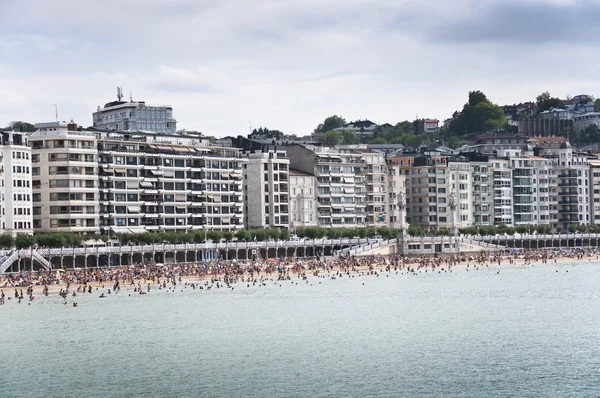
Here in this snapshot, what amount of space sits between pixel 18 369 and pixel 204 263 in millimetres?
79590

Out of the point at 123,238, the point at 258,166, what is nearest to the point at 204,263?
the point at 123,238

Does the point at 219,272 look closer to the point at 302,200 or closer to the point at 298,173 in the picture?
the point at 302,200

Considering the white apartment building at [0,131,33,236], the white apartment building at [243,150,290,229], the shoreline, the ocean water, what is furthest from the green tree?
the white apartment building at [243,150,290,229]

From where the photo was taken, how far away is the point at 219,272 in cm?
14100

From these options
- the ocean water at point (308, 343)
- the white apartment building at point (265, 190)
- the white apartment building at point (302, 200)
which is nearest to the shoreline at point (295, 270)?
the ocean water at point (308, 343)

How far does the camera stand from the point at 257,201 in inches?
Answer: 7224

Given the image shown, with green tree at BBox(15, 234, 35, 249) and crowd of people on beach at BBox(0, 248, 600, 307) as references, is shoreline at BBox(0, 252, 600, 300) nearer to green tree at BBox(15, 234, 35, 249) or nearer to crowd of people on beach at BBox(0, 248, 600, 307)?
crowd of people on beach at BBox(0, 248, 600, 307)

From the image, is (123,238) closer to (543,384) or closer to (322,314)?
(322,314)

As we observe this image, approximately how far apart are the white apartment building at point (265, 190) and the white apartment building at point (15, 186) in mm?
42945

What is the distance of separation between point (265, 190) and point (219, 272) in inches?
1742

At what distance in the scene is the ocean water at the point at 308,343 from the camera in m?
64.3

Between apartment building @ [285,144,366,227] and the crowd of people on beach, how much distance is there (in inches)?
953

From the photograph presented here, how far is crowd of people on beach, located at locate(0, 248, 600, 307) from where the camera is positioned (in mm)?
121312

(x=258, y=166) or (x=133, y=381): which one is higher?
(x=258, y=166)
